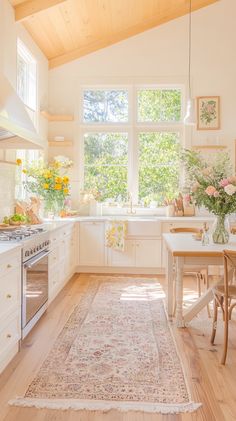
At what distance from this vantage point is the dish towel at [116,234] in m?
5.40

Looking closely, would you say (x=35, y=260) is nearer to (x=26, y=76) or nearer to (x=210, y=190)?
(x=210, y=190)

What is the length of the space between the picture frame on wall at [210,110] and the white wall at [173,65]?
74mm

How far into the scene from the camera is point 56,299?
171 inches

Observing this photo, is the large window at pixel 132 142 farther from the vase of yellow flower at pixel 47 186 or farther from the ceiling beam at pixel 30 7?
the ceiling beam at pixel 30 7

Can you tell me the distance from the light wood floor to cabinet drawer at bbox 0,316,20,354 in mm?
173

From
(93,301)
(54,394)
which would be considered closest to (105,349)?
(54,394)

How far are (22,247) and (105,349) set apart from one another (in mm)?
1000

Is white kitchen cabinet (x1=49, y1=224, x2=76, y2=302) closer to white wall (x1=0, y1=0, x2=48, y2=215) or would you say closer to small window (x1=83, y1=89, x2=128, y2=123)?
white wall (x1=0, y1=0, x2=48, y2=215)

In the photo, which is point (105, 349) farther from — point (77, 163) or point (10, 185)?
point (77, 163)

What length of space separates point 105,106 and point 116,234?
86.3 inches

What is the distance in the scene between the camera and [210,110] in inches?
237

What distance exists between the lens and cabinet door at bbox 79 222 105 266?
553cm

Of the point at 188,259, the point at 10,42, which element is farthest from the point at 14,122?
the point at 188,259

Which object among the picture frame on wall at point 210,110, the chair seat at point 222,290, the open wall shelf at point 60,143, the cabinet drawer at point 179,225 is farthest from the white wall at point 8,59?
the picture frame on wall at point 210,110
